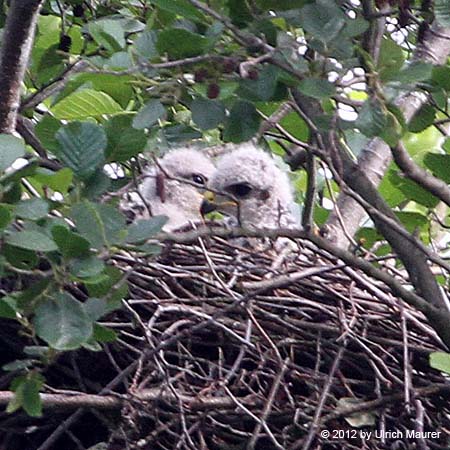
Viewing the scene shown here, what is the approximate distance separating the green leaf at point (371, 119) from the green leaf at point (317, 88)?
0.07 m

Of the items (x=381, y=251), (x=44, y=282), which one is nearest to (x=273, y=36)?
(x=44, y=282)

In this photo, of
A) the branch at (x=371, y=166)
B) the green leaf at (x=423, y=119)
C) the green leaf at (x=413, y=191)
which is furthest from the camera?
the branch at (x=371, y=166)

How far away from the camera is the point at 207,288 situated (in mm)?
2590

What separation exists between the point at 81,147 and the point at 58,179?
70mm

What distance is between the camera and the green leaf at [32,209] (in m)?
1.79

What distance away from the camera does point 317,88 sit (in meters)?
1.82

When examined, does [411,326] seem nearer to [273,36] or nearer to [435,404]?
[435,404]

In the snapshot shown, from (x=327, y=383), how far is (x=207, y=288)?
43 cm

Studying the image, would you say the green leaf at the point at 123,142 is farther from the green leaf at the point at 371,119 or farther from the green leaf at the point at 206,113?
the green leaf at the point at 371,119

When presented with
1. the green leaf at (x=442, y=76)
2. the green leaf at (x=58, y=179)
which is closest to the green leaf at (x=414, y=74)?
the green leaf at (x=442, y=76)

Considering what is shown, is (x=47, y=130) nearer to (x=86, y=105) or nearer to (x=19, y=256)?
(x=19, y=256)

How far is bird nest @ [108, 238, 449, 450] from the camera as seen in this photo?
231 cm

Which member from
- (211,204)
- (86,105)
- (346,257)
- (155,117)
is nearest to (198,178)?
(211,204)

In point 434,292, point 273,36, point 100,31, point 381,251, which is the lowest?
point 381,251
